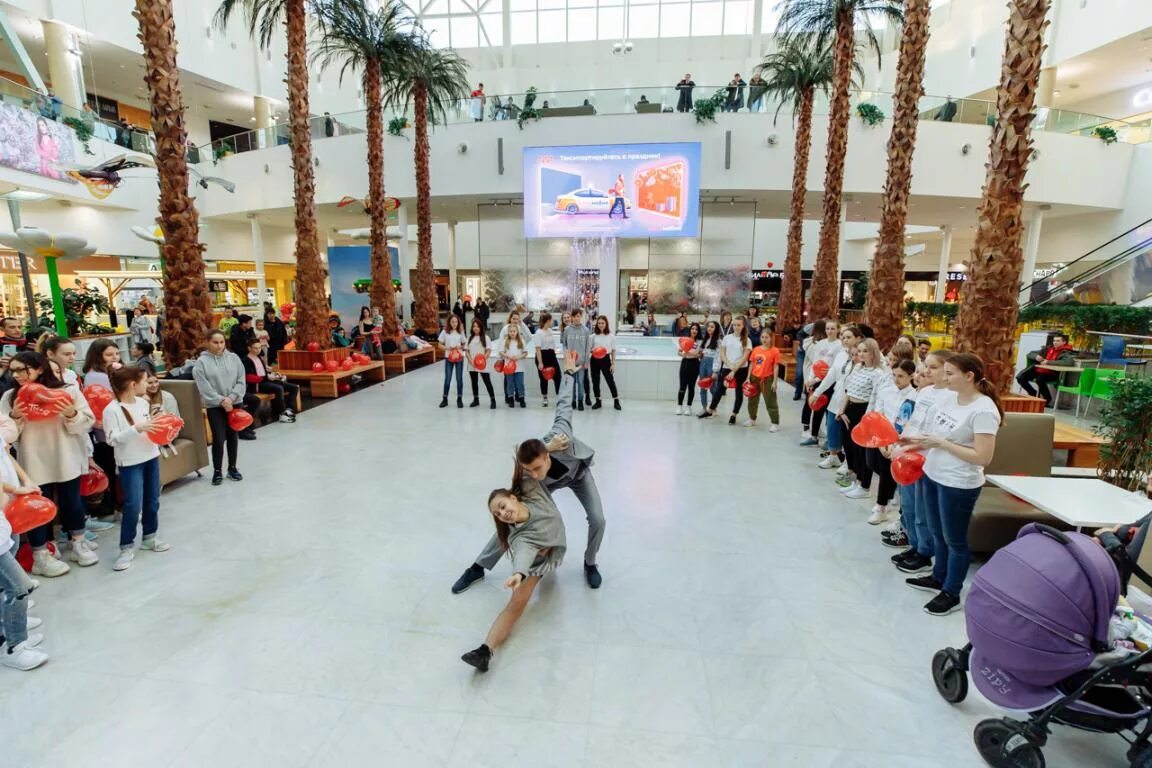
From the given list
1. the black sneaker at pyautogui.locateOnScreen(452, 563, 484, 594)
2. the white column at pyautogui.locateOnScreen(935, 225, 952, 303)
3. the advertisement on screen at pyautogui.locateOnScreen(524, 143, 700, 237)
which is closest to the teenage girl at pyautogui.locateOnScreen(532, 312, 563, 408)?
the black sneaker at pyautogui.locateOnScreen(452, 563, 484, 594)

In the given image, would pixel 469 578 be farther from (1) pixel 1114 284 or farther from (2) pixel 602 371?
(1) pixel 1114 284

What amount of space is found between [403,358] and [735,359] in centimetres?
743

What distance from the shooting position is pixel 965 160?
47.5 feet

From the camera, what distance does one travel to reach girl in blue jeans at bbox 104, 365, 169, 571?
3.50 meters

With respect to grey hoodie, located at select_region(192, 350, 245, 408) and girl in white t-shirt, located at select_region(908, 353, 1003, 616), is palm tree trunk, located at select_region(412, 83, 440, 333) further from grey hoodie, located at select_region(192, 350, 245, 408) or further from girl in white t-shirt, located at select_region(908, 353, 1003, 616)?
girl in white t-shirt, located at select_region(908, 353, 1003, 616)

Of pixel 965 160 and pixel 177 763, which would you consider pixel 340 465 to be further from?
pixel 965 160

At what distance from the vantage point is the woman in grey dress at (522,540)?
263cm

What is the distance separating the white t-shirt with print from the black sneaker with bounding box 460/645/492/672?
2.60 metres

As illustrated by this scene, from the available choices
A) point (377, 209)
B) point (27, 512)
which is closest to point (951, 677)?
point (27, 512)

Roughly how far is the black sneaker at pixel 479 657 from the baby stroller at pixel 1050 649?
1.99 m

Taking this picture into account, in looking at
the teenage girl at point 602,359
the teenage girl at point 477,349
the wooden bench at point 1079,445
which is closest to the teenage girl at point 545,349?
the teenage girl at point 602,359

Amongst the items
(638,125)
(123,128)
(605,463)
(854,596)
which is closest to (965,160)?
(638,125)

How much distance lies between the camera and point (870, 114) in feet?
46.2

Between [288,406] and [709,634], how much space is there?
6667mm
